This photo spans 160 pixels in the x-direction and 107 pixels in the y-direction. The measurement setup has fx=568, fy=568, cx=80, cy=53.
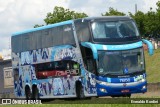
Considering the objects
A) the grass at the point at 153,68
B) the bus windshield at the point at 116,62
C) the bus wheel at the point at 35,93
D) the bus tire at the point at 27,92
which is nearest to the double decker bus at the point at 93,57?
the bus windshield at the point at 116,62

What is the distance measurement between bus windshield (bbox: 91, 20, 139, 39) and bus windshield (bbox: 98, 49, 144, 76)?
970 mm

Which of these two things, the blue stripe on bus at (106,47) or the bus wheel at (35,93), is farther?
the bus wheel at (35,93)

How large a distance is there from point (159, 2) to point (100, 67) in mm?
57883

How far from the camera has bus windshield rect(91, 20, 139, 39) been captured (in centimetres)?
2888

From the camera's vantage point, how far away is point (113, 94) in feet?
94.0

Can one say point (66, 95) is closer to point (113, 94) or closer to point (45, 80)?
point (45, 80)

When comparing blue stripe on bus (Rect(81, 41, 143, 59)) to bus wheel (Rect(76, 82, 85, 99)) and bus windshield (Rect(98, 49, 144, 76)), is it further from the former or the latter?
bus wheel (Rect(76, 82, 85, 99))

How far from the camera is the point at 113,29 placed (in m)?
29.1

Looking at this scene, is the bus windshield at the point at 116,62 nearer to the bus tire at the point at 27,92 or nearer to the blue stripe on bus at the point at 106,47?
the blue stripe on bus at the point at 106,47

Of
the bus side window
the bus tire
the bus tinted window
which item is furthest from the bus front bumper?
the bus tire

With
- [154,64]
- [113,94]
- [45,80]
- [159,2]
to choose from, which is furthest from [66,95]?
[159,2]

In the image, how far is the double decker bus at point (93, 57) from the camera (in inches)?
1120

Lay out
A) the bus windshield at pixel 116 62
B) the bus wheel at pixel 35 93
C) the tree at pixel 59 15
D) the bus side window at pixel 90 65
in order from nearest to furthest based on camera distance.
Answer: the bus windshield at pixel 116 62 → the bus side window at pixel 90 65 → the bus wheel at pixel 35 93 → the tree at pixel 59 15

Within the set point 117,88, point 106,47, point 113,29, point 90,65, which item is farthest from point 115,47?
point 117,88
